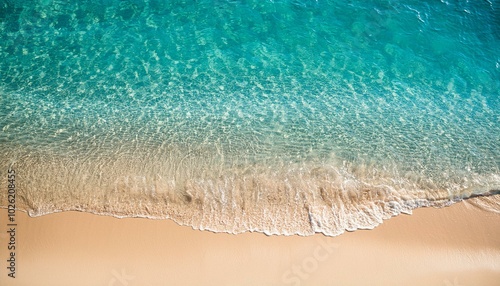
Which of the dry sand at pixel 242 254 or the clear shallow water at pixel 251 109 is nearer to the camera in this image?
the dry sand at pixel 242 254

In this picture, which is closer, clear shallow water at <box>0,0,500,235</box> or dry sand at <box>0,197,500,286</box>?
dry sand at <box>0,197,500,286</box>

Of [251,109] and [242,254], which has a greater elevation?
[251,109]

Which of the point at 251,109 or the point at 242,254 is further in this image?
the point at 251,109

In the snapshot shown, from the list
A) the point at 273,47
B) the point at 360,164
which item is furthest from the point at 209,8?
the point at 360,164

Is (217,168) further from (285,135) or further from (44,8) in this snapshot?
(44,8)
